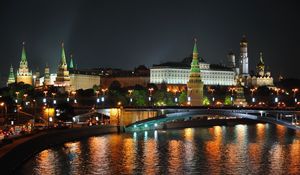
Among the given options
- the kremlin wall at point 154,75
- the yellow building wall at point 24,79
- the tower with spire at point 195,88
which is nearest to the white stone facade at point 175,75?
the kremlin wall at point 154,75

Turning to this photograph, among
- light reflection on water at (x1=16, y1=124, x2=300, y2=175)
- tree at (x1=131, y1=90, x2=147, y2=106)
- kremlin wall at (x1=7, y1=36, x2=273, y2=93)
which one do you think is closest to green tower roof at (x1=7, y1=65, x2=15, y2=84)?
kremlin wall at (x1=7, y1=36, x2=273, y2=93)

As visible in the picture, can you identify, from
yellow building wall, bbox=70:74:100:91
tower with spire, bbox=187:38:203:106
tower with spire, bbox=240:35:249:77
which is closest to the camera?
tower with spire, bbox=187:38:203:106

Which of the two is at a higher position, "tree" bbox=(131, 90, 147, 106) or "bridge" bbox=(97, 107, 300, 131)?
"tree" bbox=(131, 90, 147, 106)

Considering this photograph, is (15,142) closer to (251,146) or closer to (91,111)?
(251,146)

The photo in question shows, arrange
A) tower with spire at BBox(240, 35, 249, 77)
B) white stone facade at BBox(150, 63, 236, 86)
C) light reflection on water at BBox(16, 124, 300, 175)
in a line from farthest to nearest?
tower with spire at BBox(240, 35, 249, 77), white stone facade at BBox(150, 63, 236, 86), light reflection on water at BBox(16, 124, 300, 175)

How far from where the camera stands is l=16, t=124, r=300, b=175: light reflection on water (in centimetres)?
3966

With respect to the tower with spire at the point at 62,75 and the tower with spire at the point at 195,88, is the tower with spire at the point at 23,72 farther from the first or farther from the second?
the tower with spire at the point at 195,88

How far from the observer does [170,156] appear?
46.2 m

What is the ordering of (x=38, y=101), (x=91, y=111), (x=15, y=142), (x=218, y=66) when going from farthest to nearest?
(x=218, y=66)
(x=38, y=101)
(x=91, y=111)
(x=15, y=142)

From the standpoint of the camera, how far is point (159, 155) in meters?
46.8

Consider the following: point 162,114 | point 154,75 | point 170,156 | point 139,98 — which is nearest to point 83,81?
point 154,75

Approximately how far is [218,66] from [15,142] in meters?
137

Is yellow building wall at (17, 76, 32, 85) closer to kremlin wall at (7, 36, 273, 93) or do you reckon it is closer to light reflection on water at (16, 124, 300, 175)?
kremlin wall at (7, 36, 273, 93)

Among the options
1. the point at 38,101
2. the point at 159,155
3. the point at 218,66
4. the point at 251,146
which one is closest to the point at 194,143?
the point at 251,146
